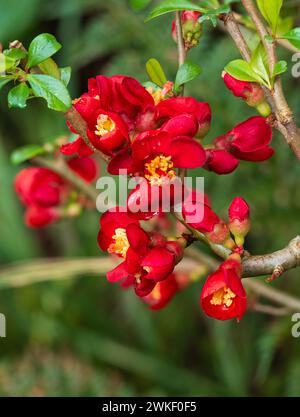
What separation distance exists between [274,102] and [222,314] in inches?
6.4

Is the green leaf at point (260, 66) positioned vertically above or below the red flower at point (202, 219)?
above

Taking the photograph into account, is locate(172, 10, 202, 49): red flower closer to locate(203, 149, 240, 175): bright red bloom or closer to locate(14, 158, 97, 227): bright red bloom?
locate(203, 149, 240, 175): bright red bloom

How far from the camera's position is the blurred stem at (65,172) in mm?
819

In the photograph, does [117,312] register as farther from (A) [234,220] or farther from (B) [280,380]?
(A) [234,220]

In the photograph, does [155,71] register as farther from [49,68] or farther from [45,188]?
[45,188]

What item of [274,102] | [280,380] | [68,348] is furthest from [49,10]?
[274,102]

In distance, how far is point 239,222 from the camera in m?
0.55

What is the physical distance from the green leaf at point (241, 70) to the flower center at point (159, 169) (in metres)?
0.08

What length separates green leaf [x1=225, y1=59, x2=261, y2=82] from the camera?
54cm

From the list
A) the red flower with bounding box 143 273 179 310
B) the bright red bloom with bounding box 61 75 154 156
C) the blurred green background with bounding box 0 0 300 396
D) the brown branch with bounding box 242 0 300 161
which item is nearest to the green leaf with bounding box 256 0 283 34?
the brown branch with bounding box 242 0 300 161

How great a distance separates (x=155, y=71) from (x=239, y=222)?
142 millimetres

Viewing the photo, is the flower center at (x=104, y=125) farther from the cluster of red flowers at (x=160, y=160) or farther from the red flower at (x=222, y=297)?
the red flower at (x=222, y=297)

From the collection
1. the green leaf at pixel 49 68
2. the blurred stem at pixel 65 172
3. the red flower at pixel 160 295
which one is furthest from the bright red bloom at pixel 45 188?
the green leaf at pixel 49 68

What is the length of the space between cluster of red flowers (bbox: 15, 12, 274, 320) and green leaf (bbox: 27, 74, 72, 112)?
3cm
